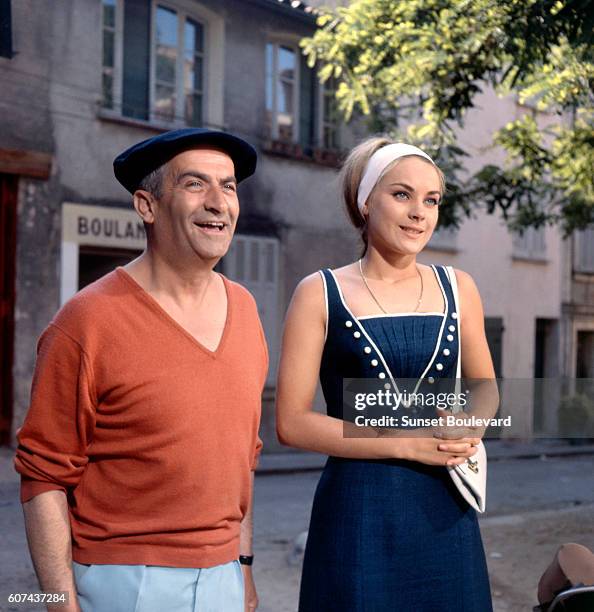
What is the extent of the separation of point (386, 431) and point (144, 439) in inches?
27.2

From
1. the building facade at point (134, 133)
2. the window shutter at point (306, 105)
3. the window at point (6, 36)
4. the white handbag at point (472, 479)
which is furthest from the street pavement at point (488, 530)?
the window shutter at point (306, 105)

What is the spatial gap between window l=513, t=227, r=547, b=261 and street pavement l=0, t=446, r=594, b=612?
8258mm

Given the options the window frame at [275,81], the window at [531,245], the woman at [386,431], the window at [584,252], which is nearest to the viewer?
the woman at [386,431]

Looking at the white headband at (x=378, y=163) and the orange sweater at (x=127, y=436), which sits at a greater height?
the white headband at (x=378, y=163)

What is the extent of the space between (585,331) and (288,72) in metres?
10.9

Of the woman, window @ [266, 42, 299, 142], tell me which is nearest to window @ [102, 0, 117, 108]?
window @ [266, 42, 299, 142]

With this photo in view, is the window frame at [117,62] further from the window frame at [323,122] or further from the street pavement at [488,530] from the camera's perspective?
the street pavement at [488,530]

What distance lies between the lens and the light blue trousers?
7.32 feet

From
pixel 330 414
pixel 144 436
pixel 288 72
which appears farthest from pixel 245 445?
pixel 288 72

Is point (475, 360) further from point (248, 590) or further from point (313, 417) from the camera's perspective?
point (248, 590)

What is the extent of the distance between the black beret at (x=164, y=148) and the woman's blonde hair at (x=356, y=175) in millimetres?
487

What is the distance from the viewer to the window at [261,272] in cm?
1538

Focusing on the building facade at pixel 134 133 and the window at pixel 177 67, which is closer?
the building facade at pixel 134 133

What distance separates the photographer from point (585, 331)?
24.2m
